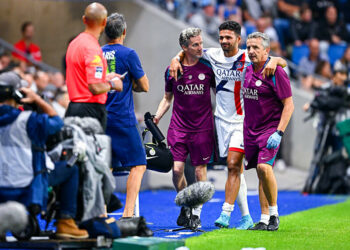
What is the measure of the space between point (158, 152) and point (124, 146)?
2.86ft

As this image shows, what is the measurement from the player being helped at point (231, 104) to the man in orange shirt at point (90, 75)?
6.82ft

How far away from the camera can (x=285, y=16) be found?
21938mm

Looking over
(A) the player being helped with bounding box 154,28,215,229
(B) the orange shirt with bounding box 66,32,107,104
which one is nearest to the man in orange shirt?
(B) the orange shirt with bounding box 66,32,107,104

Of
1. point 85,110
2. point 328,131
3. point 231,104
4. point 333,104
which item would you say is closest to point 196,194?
point 231,104

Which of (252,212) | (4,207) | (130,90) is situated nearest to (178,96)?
(130,90)

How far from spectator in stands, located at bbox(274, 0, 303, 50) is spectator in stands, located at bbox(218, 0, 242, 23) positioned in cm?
123

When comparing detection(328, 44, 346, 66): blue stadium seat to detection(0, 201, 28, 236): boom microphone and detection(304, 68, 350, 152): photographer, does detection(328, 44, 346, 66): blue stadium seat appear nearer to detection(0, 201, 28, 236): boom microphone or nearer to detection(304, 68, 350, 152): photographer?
detection(304, 68, 350, 152): photographer

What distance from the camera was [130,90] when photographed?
29.1ft

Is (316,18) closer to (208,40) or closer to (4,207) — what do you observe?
(208,40)

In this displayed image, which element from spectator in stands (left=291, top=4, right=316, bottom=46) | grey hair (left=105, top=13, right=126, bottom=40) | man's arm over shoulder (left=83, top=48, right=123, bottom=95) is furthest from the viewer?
spectator in stands (left=291, top=4, right=316, bottom=46)

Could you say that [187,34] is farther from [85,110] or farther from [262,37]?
[85,110]

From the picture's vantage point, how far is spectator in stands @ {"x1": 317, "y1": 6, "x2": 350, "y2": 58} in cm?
2134

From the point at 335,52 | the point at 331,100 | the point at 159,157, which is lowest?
the point at 159,157

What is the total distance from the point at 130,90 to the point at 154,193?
7.12m
